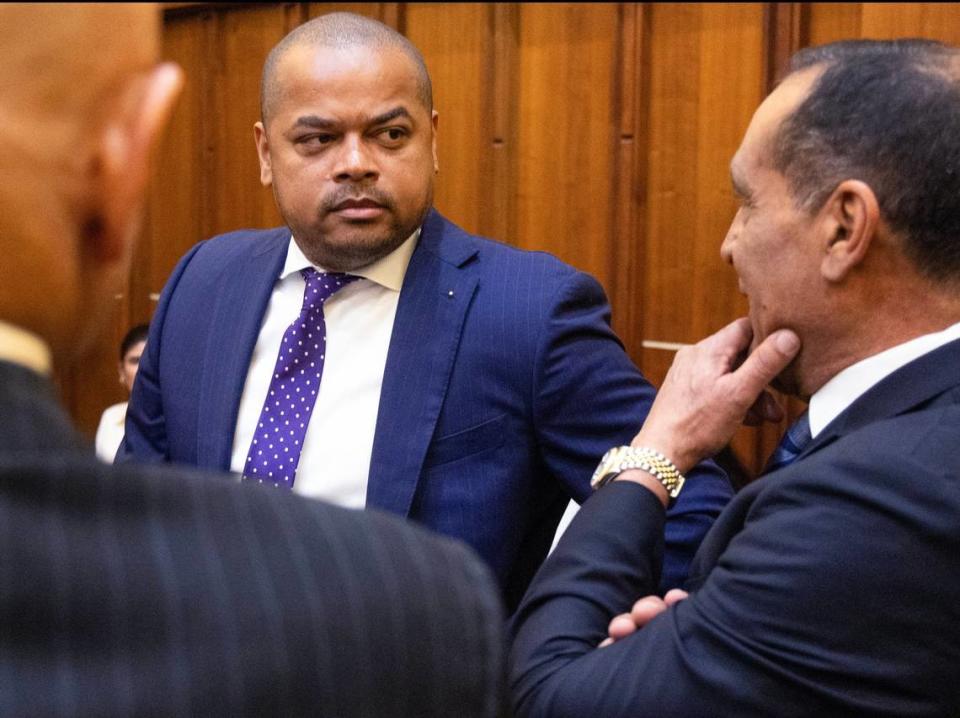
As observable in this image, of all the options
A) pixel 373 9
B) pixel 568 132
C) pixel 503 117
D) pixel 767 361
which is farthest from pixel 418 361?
pixel 373 9

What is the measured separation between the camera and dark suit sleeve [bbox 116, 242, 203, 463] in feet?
8.00

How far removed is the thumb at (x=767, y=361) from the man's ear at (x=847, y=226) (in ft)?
0.38

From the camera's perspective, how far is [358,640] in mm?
711

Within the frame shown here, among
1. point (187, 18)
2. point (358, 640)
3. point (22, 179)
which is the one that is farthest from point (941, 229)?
point (187, 18)

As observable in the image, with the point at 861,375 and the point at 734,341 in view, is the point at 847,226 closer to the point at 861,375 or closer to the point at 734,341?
the point at 861,375

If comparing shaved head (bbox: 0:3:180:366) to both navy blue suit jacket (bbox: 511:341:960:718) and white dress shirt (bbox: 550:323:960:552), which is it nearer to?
navy blue suit jacket (bbox: 511:341:960:718)

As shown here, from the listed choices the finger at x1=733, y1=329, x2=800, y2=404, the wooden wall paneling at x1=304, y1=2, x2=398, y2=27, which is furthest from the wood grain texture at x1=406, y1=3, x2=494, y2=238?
the finger at x1=733, y1=329, x2=800, y2=404

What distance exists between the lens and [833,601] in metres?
1.44

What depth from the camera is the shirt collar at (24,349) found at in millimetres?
665

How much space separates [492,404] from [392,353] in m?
0.19

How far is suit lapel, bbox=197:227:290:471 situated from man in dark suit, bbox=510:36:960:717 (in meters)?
0.74

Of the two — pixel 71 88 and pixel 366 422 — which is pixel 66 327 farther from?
pixel 366 422

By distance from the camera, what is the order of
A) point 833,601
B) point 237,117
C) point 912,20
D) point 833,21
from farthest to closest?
point 237,117
point 833,21
point 912,20
point 833,601

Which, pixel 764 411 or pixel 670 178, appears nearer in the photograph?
pixel 764 411
